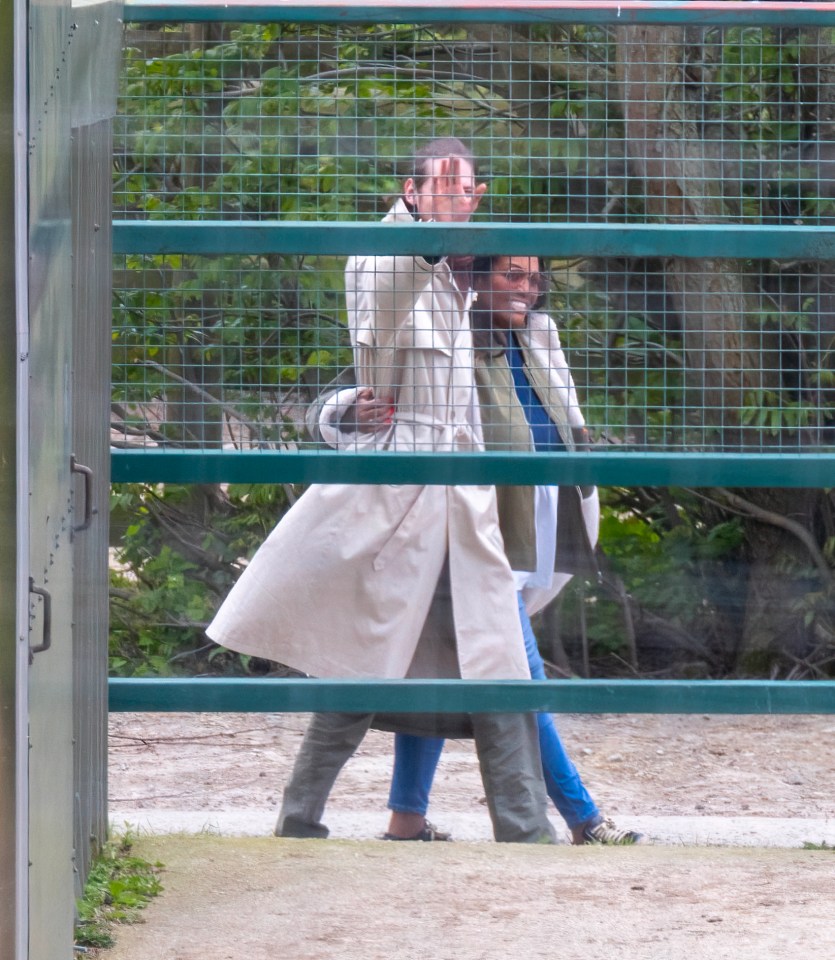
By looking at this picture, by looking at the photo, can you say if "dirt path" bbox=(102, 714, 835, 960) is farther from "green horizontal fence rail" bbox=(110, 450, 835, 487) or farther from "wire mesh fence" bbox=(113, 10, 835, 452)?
"wire mesh fence" bbox=(113, 10, 835, 452)

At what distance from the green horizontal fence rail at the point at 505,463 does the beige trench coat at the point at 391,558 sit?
0.30m

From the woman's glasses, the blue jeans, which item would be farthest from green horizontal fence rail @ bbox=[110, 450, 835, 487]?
the blue jeans

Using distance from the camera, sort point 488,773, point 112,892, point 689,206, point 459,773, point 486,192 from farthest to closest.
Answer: point 459,773
point 689,206
point 486,192
point 488,773
point 112,892

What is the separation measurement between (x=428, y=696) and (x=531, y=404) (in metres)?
0.80

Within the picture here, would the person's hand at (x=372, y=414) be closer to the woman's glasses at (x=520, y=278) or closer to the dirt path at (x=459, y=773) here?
the woman's glasses at (x=520, y=278)

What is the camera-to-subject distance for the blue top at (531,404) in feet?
11.2

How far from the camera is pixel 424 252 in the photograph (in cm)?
302

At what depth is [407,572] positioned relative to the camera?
344cm

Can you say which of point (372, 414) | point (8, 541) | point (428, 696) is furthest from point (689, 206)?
point (8, 541)

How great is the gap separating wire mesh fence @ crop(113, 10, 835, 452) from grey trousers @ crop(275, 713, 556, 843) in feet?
2.31

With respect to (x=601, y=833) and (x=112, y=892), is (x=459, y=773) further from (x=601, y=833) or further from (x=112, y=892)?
(x=112, y=892)

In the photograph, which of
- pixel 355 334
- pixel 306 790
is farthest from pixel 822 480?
pixel 306 790

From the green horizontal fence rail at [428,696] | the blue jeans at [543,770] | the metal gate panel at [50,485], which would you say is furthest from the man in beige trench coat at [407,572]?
the metal gate panel at [50,485]

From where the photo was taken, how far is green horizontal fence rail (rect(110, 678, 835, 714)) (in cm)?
303
